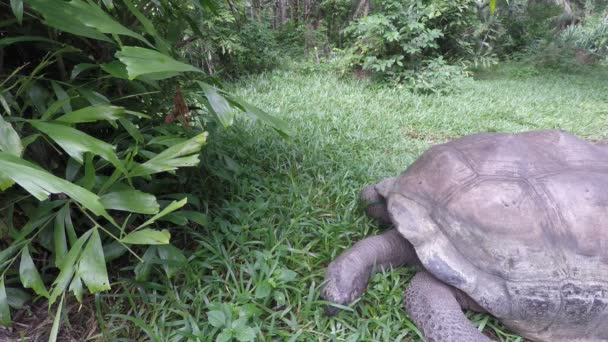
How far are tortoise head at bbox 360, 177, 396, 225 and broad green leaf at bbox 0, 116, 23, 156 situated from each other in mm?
1510

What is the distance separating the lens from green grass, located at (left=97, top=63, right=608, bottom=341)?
5.03ft

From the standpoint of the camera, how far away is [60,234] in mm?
1327

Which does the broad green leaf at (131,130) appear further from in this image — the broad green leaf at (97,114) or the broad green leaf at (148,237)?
the broad green leaf at (148,237)

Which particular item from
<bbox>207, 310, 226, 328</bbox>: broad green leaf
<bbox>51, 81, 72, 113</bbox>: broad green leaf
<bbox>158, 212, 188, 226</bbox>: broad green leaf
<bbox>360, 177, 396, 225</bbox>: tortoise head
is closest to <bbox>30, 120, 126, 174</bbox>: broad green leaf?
<bbox>51, 81, 72, 113</bbox>: broad green leaf

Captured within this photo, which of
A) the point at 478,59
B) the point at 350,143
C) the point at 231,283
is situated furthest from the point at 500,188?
the point at 478,59

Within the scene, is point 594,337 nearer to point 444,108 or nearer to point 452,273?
point 452,273

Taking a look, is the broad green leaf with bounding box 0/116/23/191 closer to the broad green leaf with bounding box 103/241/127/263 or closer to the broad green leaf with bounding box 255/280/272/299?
the broad green leaf with bounding box 103/241/127/263

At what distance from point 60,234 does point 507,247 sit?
167cm

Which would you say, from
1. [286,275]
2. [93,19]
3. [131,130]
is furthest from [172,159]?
[286,275]

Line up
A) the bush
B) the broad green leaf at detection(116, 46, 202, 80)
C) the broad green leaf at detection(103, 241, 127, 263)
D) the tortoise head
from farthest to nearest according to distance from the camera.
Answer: the bush
the tortoise head
the broad green leaf at detection(103, 241, 127, 263)
the broad green leaf at detection(116, 46, 202, 80)

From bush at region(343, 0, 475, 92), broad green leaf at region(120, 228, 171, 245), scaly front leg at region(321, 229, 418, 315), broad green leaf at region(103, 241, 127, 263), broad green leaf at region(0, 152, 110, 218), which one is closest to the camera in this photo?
broad green leaf at region(0, 152, 110, 218)

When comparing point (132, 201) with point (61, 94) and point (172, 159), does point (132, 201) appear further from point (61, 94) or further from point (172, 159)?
point (61, 94)

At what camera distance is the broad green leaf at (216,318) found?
141cm

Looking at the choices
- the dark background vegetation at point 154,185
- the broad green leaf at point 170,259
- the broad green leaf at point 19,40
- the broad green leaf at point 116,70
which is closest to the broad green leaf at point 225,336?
the dark background vegetation at point 154,185
